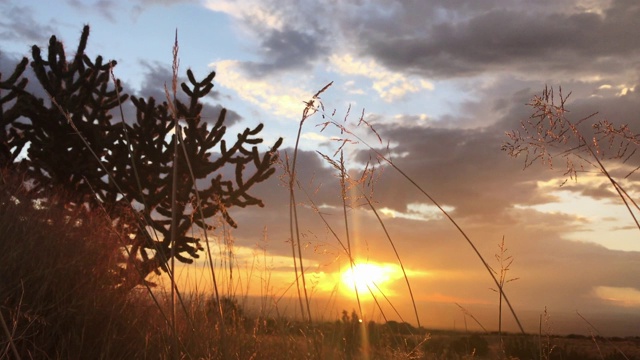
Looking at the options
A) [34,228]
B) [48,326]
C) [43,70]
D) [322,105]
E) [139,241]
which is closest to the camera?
[322,105]

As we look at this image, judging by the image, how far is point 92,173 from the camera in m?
8.48

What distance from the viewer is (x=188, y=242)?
27.7ft

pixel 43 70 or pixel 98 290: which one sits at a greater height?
pixel 43 70

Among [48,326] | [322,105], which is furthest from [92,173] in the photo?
[322,105]

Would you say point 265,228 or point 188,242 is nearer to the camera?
point 265,228

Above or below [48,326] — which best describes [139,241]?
above

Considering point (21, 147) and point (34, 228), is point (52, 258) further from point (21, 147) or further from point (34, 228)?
point (21, 147)

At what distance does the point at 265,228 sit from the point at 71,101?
15.2 feet

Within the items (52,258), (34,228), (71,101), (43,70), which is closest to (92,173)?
(71,101)

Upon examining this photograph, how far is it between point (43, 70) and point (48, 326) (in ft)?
17.6

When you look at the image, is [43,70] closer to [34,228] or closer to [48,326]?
[34,228]

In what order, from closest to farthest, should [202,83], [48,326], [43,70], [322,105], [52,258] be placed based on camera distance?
[322,105]
[48,326]
[52,258]
[202,83]
[43,70]

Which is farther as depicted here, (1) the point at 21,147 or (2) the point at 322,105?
(1) the point at 21,147

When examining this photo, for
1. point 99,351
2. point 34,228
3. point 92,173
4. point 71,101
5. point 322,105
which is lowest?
point 99,351
